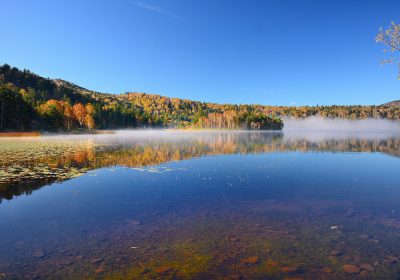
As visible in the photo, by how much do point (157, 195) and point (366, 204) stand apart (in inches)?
502

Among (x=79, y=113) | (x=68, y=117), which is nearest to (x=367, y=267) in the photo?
(x=68, y=117)

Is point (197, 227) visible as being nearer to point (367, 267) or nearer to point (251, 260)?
point (251, 260)

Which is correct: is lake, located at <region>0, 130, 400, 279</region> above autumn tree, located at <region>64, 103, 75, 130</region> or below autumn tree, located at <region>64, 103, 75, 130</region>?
below

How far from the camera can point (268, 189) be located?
22250 mm

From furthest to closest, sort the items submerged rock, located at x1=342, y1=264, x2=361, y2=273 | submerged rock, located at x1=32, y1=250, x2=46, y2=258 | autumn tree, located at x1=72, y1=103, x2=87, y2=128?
1. autumn tree, located at x1=72, y1=103, x2=87, y2=128
2. submerged rock, located at x1=32, y1=250, x2=46, y2=258
3. submerged rock, located at x1=342, y1=264, x2=361, y2=273

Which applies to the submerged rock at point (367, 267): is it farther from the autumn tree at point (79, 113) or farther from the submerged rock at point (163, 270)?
the autumn tree at point (79, 113)

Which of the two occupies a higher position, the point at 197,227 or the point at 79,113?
the point at 79,113

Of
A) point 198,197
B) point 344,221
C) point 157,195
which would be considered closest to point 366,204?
point 344,221

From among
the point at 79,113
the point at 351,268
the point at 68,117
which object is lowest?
the point at 351,268

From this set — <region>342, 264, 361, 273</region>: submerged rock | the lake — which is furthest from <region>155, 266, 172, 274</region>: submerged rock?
<region>342, 264, 361, 273</region>: submerged rock

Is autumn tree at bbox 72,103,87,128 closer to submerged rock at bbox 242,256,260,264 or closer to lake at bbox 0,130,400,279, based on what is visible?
lake at bbox 0,130,400,279

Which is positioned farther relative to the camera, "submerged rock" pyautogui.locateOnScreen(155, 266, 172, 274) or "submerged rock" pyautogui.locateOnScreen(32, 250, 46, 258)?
"submerged rock" pyautogui.locateOnScreen(32, 250, 46, 258)

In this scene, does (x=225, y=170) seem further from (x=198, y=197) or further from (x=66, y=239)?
(x=66, y=239)

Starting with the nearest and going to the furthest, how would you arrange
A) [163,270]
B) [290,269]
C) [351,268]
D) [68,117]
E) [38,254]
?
[163,270] → [290,269] → [351,268] → [38,254] → [68,117]
